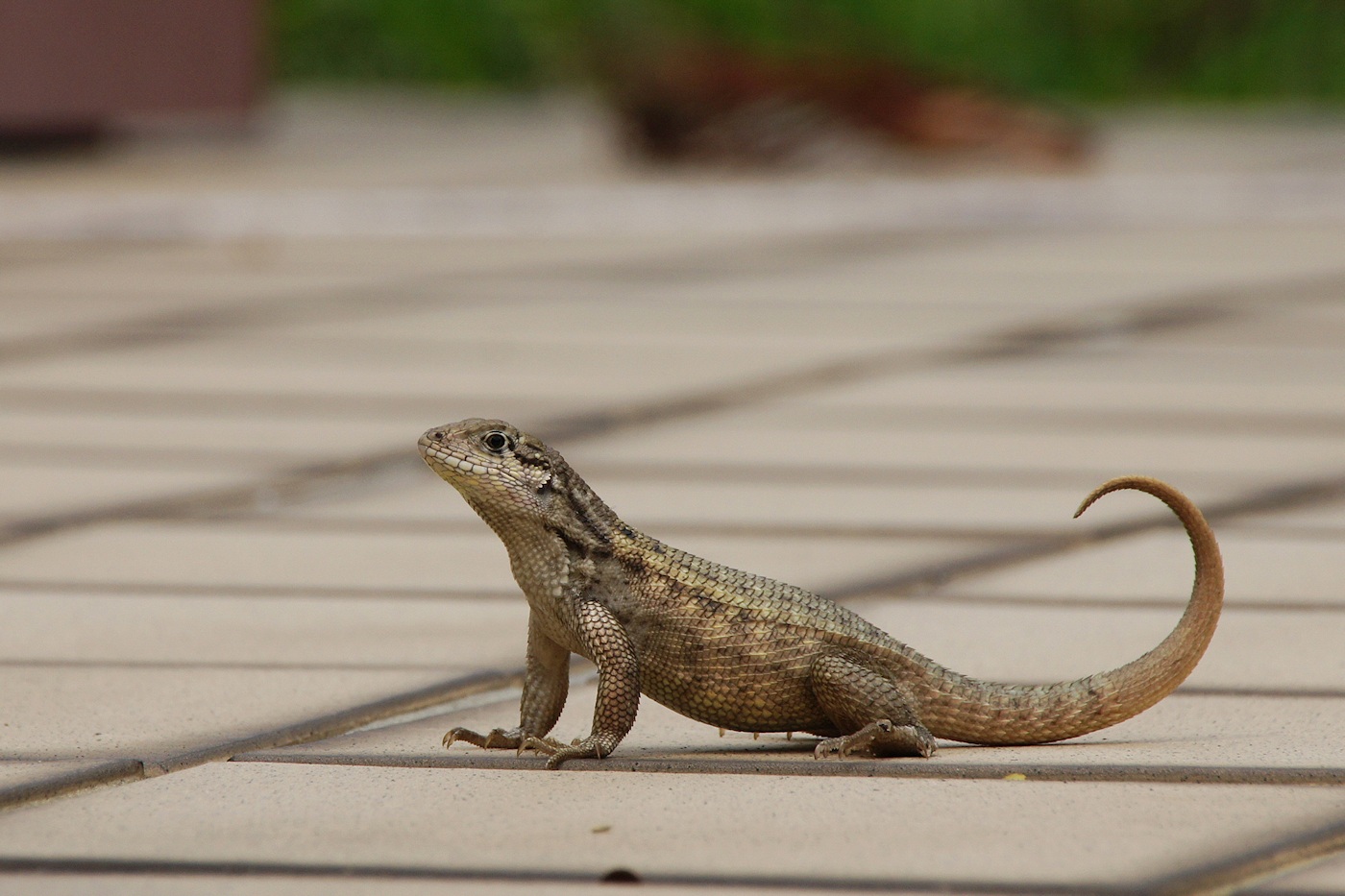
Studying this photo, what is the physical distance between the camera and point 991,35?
1193 inches

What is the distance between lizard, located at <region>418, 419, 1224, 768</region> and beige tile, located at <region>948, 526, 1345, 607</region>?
1.56 m

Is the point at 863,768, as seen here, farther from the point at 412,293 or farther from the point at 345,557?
the point at 412,293

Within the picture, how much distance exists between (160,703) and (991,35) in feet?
87.7

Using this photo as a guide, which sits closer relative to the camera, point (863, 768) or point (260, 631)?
point (863, 768)

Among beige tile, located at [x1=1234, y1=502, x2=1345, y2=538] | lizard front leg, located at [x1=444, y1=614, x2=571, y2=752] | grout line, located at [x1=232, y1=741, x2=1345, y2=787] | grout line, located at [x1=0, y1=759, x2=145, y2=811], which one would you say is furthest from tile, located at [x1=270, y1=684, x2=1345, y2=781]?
beige tile, located at [x1=1234, y1=502, x2=1345, y2=538]

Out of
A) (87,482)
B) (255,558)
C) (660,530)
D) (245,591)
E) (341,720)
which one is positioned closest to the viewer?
(341,720)

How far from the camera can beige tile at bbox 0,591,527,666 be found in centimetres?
502

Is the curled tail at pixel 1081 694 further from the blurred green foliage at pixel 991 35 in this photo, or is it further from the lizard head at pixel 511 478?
the blurred green foliage at pixel 991 35

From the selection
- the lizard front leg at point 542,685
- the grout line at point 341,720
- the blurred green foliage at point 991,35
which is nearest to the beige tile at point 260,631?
the grout line at point 341,720

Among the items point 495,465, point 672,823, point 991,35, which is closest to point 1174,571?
point 495,465

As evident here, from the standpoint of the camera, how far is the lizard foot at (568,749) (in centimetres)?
399

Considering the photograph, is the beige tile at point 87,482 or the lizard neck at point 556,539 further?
Result: the beige tile at point 87,482

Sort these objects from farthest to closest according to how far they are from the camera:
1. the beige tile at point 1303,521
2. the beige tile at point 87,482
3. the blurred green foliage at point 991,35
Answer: the blurred green foliage at point 991,35, the beige tile at point 87,482, the beige tile at point 1303,521

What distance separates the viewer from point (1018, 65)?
30.5 metres
